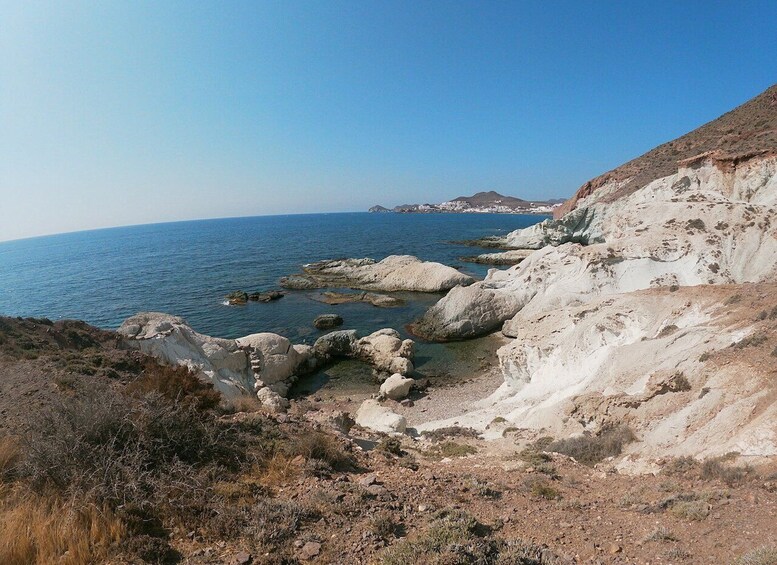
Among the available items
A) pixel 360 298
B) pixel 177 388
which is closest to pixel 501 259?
pixel 360 298

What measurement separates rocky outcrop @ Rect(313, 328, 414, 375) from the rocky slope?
16.1 feet

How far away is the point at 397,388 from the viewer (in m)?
20.5

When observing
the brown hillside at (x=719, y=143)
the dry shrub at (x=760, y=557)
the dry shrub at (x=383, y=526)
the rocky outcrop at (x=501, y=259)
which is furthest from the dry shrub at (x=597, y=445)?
the rocky outcrop at (x=501, y=259)

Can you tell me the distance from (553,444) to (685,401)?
339cm

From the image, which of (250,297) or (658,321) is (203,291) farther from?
(658,321)

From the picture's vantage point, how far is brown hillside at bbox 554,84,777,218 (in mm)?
34000

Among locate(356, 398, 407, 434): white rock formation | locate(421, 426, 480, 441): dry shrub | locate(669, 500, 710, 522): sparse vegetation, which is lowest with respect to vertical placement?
locate(356, 398, 407, 434): white rock formation

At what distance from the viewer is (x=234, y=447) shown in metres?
6.62

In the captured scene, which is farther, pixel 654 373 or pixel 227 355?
pixel 227 355

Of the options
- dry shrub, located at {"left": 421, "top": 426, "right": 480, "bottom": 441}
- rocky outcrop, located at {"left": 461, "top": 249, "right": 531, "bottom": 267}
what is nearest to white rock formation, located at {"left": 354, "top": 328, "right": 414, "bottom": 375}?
dry shrub, located at {"left": 421, "top": 426, "right": 480, "bottom": 441}

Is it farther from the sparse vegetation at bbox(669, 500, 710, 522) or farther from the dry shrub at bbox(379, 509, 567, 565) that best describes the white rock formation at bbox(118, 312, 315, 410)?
the sparse vegetation at bbox(669, 500, 710, 522)

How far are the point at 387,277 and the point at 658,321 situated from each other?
3334 centimetres

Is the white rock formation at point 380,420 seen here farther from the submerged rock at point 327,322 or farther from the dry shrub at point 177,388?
the submerged rock at point 327,322

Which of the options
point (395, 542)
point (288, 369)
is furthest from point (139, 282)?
point (395, 542)
